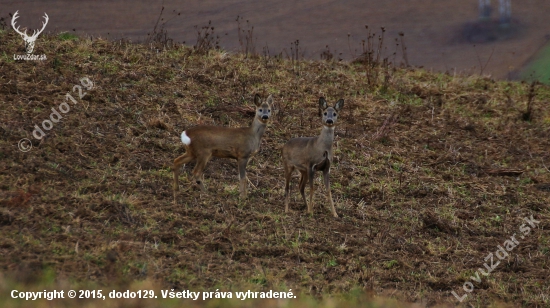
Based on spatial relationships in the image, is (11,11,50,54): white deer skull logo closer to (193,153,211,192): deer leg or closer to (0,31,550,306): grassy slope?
(0,31,550,306): grassy slope

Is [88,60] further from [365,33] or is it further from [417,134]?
[365,33]

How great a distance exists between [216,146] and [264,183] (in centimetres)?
159

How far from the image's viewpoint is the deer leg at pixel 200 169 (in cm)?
1154

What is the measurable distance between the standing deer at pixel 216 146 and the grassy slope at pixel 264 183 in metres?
0.44

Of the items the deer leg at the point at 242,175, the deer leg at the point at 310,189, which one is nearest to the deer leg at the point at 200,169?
the deer leg at the point at 242,175

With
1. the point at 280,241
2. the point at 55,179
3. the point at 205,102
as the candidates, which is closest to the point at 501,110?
the point at 205,102

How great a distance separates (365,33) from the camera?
25469mm

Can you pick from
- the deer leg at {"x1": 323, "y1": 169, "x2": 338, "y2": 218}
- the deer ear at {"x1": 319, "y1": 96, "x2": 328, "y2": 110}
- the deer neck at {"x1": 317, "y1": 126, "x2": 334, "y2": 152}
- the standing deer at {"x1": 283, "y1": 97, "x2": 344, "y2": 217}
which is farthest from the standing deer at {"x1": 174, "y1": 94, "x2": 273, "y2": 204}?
the deer leg at {"x1": 323, "y1": 169, "x2": 338, "y2": 218}

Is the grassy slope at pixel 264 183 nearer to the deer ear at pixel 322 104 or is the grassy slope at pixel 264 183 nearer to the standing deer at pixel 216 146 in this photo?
the standing deer at pixel 216 146

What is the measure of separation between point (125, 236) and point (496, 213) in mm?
6519

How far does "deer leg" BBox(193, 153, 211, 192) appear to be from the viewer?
1154 centimetres

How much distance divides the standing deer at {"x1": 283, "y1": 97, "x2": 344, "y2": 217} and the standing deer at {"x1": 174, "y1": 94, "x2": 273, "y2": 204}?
1.83ft

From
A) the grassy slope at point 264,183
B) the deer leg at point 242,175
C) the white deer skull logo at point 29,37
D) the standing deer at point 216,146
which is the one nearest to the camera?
the grassy slope at point 264,183

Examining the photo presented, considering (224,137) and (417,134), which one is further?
(417,134)
